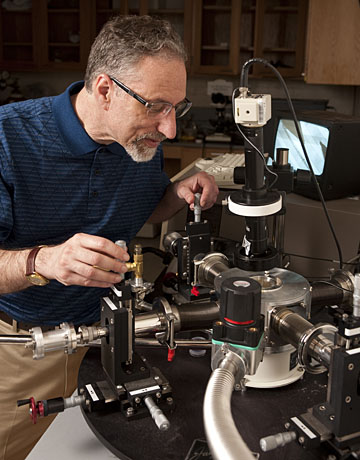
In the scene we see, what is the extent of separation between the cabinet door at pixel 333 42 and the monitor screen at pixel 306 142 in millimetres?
1614

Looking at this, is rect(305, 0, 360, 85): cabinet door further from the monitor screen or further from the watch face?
the watch face

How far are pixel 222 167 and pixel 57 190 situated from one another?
0.83 metres

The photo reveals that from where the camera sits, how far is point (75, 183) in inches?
54.1

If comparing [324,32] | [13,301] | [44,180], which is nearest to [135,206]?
[44,180]

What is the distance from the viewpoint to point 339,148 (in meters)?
1.67

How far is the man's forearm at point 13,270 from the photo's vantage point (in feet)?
3.83

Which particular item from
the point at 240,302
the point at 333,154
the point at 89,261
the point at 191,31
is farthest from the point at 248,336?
the point at 191,31

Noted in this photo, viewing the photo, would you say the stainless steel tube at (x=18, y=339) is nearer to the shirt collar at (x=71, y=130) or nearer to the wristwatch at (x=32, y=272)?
the wristwatch at (x=32, y=272)

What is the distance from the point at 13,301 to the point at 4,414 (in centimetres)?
29

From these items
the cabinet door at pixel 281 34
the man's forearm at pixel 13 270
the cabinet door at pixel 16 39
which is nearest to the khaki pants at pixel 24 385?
the man's forearm at pixel 13 270

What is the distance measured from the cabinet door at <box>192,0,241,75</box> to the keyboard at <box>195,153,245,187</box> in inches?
95.3

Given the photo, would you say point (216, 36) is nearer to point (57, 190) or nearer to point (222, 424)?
point (57, 190)

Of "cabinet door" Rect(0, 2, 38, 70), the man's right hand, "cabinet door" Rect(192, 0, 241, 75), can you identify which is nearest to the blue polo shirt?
the man's right hand

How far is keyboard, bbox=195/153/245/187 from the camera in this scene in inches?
74.4
